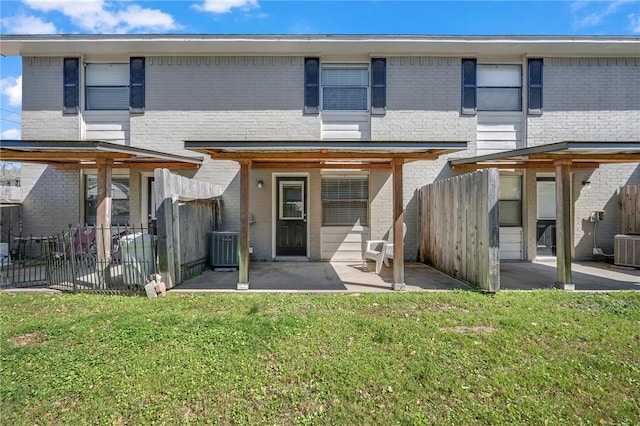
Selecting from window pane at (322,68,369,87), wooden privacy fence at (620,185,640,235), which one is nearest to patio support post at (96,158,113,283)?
window pane at (322,68,369,87)

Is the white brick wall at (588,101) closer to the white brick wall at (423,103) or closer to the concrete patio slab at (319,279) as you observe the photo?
the white brick wall at (423,103)

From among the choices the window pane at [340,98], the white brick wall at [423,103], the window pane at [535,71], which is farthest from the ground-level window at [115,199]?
the window pane at [535,71]

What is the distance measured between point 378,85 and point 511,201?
206 inches

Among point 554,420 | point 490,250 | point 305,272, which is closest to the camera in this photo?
point 554,420

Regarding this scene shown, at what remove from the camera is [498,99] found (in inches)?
362

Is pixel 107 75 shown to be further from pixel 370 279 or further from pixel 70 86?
pixel 370 279

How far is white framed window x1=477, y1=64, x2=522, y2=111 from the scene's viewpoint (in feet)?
30.0

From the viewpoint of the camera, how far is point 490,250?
5551mm

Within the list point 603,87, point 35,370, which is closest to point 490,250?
point 35,370

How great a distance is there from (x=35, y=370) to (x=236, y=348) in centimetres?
194

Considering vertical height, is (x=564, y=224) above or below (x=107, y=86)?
below

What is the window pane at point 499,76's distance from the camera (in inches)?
359

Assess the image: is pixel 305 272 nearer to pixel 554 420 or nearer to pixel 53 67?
pixel 554 420

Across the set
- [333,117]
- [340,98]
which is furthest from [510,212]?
[340,98]
